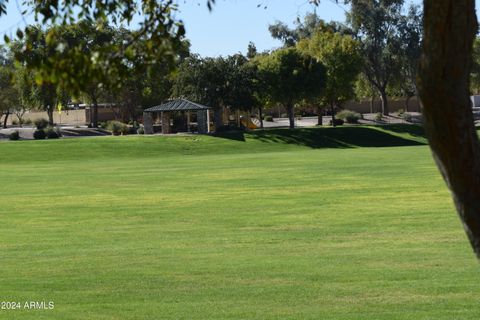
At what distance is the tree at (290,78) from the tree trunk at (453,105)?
104570 mm

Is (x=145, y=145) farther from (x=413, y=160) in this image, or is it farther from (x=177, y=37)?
(x=177, y=37)

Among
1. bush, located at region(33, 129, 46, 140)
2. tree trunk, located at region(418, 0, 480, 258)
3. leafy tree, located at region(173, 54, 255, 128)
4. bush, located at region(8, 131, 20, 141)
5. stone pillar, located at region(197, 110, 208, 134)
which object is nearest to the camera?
tree trunk, located at region(418, 0, 480, 258)

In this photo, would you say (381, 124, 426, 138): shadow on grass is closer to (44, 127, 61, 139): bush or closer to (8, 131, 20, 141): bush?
(44, 127, 61, 139): bush

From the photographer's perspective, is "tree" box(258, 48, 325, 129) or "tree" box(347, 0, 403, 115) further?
"tree" box(347, 0, 403, 115)

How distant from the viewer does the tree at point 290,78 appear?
111m

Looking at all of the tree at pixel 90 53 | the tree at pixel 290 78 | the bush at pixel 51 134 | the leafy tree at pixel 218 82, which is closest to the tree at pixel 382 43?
the tree at pixel 290 78

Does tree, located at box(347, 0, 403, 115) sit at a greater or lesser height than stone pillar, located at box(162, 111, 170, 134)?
greater

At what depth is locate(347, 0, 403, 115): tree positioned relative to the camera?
12325 cm

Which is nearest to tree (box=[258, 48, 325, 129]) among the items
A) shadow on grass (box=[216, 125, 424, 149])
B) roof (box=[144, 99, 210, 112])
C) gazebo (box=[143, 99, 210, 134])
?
gazebo (box=[143, 99, 210, 134])

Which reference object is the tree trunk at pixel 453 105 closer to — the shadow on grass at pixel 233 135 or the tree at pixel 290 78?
the shadow on grass at pixel 233 135

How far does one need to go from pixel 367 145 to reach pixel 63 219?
64.1m

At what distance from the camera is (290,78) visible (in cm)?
11150

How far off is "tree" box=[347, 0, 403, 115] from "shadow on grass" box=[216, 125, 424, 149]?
2614cm

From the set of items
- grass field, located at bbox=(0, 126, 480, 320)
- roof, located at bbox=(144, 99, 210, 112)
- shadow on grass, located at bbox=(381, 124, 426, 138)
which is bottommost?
grass field, located at bbox=(0, 126, 480, 320)
